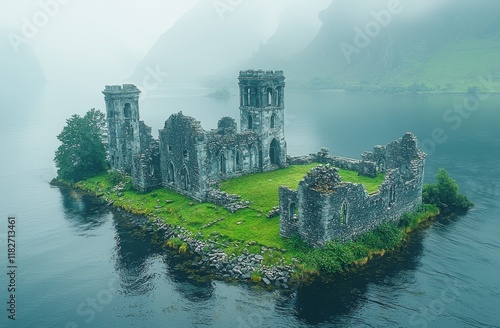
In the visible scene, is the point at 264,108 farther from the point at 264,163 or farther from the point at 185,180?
the point at 185,180

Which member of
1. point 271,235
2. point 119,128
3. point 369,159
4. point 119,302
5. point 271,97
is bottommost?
point 119,302

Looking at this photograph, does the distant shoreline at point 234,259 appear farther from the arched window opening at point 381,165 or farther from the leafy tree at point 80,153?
the leafy tree at point 80,153

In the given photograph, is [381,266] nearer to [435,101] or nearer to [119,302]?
[119,302]

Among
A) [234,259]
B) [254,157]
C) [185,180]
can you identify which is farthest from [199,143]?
[234,259]

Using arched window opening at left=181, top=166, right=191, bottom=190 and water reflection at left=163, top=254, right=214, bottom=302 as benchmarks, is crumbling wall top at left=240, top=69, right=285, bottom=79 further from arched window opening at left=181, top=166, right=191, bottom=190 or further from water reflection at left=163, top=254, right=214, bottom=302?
water reflection at left=163, top=254, right=214, bottom=302

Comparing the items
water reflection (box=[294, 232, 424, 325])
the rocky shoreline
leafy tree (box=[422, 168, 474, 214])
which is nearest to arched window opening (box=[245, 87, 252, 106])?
the rocky shoreline

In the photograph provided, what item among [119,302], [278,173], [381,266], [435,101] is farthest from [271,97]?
[435,101]
